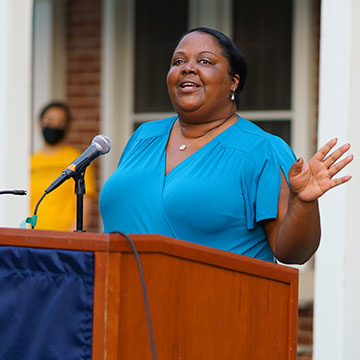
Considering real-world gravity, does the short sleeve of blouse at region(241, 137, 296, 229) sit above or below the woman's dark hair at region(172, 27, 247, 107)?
below

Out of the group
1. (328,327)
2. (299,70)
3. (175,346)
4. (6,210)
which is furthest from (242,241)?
(299,70)

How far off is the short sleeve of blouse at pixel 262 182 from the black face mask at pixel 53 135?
11.0 feet

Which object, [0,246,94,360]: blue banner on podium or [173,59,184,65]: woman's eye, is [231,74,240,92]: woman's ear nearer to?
[173,59,184,65]: woman's eye

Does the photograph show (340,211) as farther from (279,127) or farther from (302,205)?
(279,127)

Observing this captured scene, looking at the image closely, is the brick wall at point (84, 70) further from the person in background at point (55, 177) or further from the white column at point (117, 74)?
the person in background at point (55, 177)

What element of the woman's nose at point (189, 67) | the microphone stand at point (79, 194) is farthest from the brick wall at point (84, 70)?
the microphone stand at point (79, 194)

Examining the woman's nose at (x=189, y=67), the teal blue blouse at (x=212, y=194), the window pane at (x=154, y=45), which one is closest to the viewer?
the teal blue blouse at (x=212, y=194)

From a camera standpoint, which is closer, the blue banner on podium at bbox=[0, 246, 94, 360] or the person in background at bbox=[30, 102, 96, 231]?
the blue banner on podium at bbox=[0, 246, 94, 360]

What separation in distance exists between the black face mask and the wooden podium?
3800mm

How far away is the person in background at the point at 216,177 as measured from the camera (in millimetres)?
2539

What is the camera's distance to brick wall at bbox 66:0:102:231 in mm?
6934

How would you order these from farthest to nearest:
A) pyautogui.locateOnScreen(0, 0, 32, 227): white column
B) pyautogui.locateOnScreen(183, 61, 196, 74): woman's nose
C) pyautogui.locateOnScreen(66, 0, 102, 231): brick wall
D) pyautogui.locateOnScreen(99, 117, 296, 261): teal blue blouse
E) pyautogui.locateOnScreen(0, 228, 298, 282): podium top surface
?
pyautogui.locateOnScreen(66, 0, 102, 231): brick wall → pyautogui.locateOnScreen(0, 0, 32, 227): white column → pyautogui.locateOnScreen(183, 61, 196, 74): woman's nose → pyautogui.locateOnScreen(99, 117, 296, 261): teal blue blouse → pyautogui.locateOnScreen(0, 228, 298, 282): podium top surface

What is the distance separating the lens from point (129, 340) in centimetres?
195

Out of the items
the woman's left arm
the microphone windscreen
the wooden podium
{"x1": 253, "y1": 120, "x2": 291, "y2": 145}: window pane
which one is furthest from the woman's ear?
{"x1": 253, "y1": 120, "x2": 291, "y2": 145}: window pane
